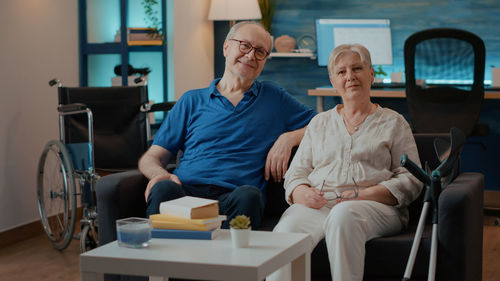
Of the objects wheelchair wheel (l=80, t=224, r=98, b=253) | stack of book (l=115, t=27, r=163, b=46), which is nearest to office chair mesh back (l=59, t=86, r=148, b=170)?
wheelchair wheel (l=80, t=224, r=98, b=253)

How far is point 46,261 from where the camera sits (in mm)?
3389

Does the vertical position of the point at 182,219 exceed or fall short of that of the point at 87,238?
it exceeds it

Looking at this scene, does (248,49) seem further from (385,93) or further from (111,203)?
(385,93)

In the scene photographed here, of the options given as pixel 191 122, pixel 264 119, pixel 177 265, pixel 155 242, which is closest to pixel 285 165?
pixel 264 119

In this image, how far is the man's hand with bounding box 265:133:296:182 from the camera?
8.32 feet

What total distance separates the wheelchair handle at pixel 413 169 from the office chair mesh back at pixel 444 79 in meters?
2.11

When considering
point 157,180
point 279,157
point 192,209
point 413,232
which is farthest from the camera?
point 279,157

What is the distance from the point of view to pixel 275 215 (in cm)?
269

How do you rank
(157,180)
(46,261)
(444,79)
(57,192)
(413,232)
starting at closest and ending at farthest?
(413,232) < (157,180) < (46,261) < (57,192) < (444,79)

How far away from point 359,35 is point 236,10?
3.29ft

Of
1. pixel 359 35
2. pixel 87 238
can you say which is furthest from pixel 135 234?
pixel 359 35

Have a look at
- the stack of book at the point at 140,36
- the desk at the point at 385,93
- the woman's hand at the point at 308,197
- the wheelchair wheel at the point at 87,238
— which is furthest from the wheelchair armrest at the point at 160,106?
the woman's hand at the point at 308,197

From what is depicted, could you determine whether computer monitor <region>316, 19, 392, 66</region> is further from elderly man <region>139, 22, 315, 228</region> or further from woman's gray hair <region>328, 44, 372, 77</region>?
woman's gray hair <region>328, 44, 372, 77</region>

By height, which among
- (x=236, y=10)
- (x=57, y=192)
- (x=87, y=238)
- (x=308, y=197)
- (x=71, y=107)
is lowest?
(x=87, y=238)
